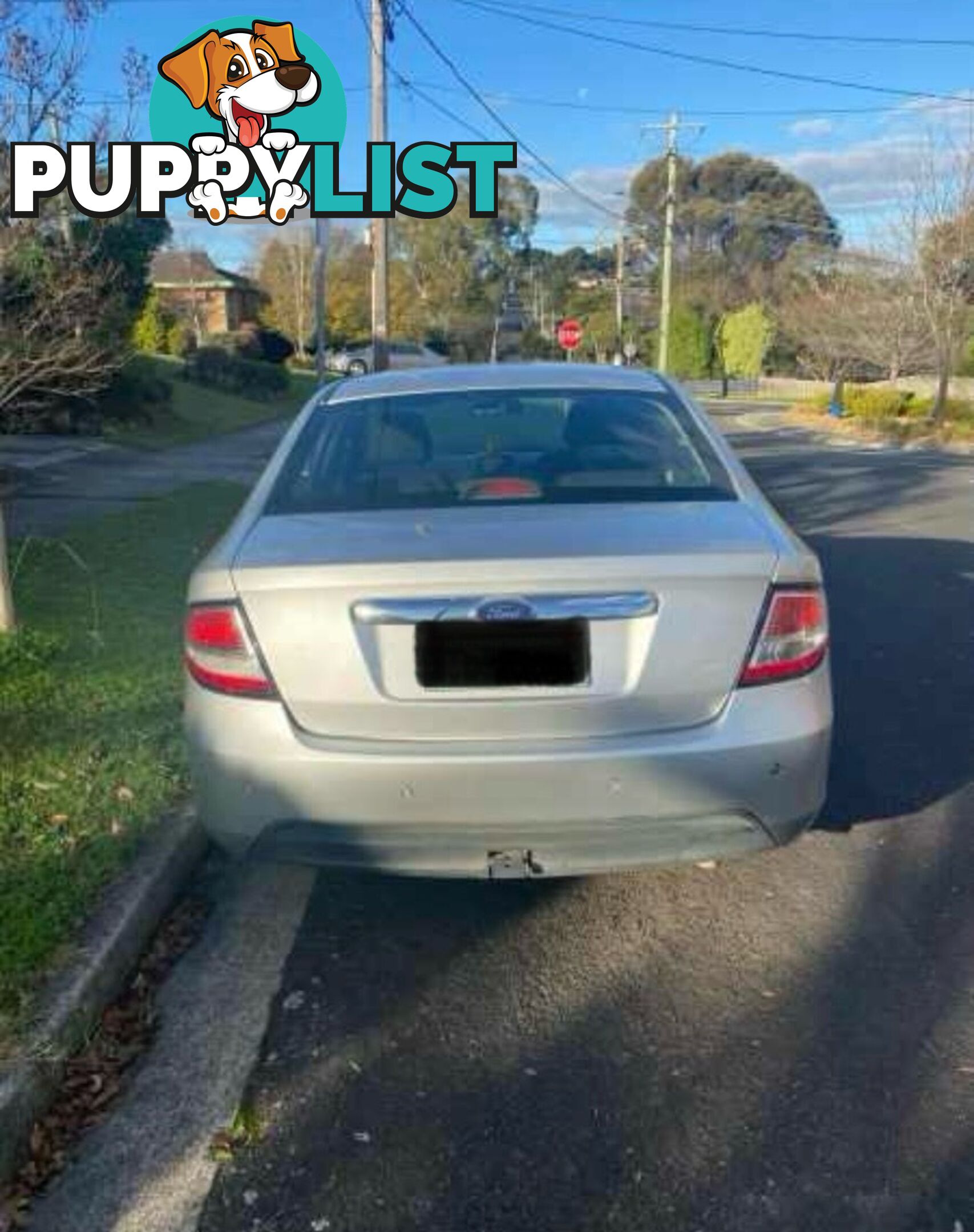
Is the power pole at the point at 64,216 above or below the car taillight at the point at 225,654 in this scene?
above

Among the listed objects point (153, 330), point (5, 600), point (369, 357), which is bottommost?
point (5, 600)

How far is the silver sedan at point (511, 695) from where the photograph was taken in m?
2.88

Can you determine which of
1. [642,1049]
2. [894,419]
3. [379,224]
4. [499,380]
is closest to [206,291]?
[894,419]

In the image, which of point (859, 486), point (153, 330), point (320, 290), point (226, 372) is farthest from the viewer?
point (153, 330)

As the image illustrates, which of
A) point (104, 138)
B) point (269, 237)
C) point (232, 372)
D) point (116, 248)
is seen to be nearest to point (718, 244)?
point (269, 237)

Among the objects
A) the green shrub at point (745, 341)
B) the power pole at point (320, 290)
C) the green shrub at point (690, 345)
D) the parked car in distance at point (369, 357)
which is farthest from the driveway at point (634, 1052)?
the green shrub at point (690, 345)

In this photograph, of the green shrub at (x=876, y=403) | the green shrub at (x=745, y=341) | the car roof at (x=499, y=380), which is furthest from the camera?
the green shrub at (x=745, y=341)

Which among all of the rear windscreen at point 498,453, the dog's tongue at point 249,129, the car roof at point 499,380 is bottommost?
the rear windscreen at point 498,453

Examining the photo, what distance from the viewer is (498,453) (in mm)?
3967

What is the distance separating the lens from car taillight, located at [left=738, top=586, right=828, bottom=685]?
2963 mm

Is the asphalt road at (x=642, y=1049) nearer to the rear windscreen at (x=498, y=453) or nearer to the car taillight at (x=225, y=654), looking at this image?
the car taillight at (x=225, y=654)

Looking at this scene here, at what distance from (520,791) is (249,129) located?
41.4ft

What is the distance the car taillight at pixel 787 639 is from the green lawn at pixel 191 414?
1724 centimetres

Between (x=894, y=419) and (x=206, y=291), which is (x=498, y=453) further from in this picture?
(x=206, y=291)
